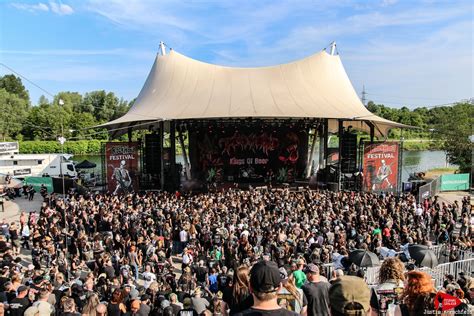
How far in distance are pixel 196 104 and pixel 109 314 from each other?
16170 millimetres

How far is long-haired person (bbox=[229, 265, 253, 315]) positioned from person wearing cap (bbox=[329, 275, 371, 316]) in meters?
0.90

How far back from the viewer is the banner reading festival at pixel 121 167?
61.0ft

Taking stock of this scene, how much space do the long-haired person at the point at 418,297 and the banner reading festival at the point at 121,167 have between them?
682 inches

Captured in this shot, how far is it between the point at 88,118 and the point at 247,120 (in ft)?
144

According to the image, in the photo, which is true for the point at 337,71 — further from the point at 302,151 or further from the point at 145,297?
the point at 145,297

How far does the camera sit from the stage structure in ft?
63.1

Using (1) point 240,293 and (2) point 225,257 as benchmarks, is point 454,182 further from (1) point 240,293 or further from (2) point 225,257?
(1) point 240,293

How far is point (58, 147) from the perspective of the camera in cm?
4862

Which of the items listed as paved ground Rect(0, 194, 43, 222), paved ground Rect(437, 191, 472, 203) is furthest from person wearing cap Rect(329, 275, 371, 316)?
paved ground Rect(437, 191, 472, 203)

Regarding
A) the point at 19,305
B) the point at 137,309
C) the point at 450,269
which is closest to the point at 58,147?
the point at 19,305

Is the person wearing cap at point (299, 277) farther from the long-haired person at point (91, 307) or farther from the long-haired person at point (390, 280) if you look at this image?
the long-haired person at point (91, 307)

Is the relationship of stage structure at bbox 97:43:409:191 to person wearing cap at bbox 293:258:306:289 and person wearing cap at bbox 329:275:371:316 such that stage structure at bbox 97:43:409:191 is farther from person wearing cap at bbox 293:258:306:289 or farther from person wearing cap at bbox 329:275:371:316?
person wearing cap at bbox 329:275:371:316

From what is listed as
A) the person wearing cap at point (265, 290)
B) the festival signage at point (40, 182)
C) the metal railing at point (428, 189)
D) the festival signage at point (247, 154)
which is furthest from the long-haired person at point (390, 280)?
the festival signage at point (40, 182)

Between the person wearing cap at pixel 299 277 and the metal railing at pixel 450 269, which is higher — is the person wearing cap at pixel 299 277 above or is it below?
above
